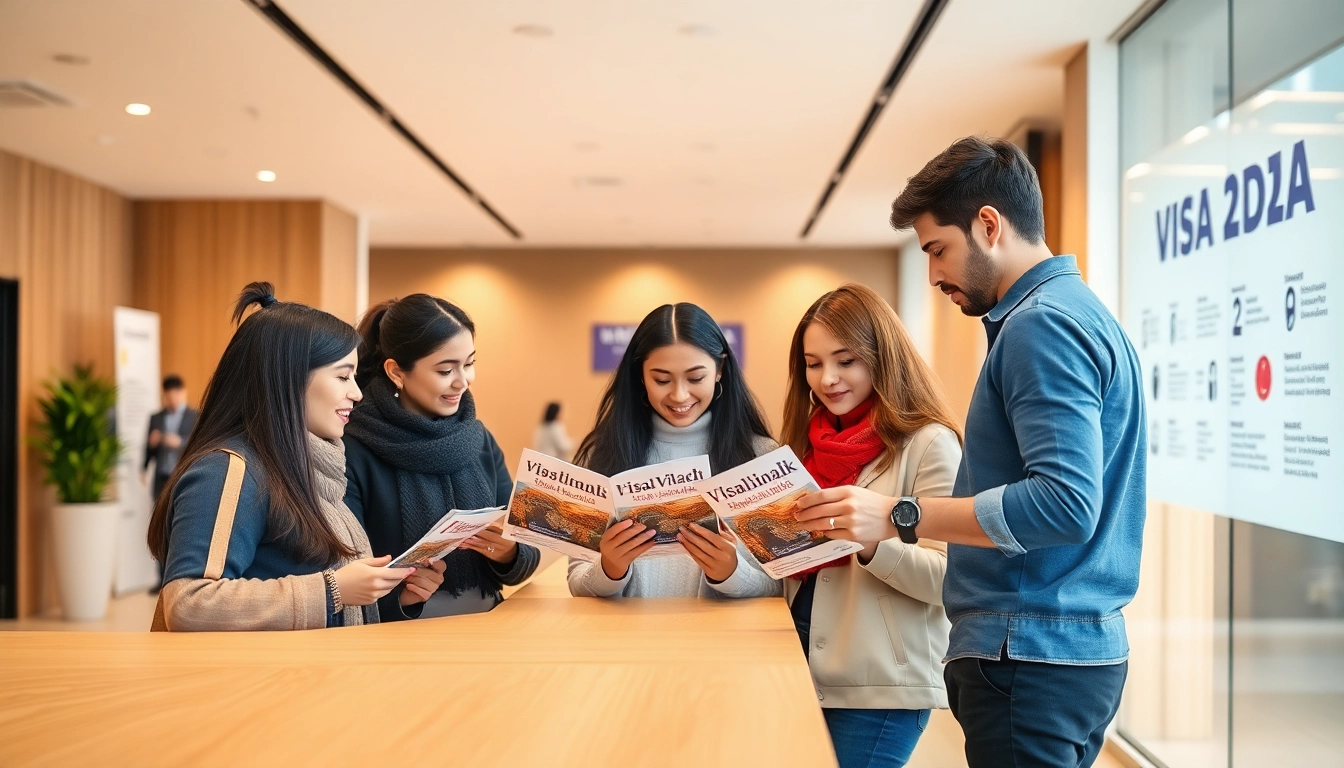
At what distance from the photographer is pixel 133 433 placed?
845 cm

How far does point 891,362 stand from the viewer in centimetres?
225

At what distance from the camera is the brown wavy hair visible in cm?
222

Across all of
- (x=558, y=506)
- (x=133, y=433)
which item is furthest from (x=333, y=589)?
(x=133, y=433)

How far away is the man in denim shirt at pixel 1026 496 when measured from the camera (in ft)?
5.16

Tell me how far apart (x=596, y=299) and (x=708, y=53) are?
25.8ft

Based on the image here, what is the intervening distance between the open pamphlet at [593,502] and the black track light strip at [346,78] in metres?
3.67

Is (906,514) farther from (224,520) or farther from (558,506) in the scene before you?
(224,520)

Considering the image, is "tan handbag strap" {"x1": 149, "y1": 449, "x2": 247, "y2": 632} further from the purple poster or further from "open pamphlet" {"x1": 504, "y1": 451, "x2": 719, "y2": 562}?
the purple poster

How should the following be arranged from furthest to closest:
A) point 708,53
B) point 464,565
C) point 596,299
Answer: point 596,299
point 708,53
point 464,565

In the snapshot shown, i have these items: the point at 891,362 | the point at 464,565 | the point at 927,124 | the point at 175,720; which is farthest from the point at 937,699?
the point at 927,124

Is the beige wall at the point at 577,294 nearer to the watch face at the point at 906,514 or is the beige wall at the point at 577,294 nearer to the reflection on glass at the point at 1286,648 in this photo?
the reflection on glass at the point at 1286,648

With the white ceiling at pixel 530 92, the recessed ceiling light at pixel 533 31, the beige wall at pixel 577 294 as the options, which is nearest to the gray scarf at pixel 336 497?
the white ceiling at pixel 530 92

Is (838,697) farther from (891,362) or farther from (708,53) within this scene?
(708,53)

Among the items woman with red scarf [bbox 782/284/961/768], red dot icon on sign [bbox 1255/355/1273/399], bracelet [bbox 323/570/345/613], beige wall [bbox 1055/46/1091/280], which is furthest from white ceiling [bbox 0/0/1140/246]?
bracelet [bbox 323/570/345/613]
